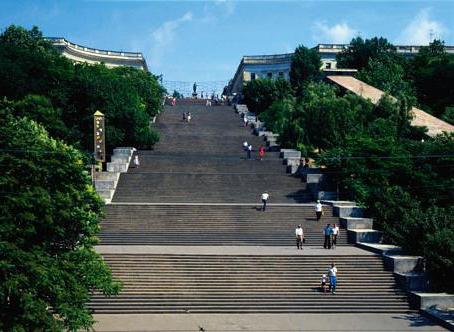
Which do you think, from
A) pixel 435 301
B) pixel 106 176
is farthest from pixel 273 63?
pixel 435 301

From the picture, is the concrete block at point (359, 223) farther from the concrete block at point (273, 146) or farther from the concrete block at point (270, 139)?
the concrete block at point (270, 139)

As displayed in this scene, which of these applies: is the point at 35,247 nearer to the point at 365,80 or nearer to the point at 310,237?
the point at 310,237

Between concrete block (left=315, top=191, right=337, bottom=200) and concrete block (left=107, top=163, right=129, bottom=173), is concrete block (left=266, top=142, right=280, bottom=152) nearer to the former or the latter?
concrete block (left=107, top=163, right=129, bottom=173)

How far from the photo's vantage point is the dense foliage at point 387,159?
36.0 m

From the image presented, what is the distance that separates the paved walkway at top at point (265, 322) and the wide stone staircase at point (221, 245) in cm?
86

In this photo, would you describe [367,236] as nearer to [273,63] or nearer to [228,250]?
[228,250]

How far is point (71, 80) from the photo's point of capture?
6006 centimetres

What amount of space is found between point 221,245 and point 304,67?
56.4 m

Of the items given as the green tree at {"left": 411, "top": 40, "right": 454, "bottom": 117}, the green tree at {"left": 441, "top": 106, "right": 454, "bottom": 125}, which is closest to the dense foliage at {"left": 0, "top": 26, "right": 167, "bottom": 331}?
the green tree at {"left": 441, "top": 106, "right": 454, "bottom": 125}

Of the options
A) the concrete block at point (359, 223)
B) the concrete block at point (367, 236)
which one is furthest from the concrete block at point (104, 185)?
the concrete block at point (367, 236)

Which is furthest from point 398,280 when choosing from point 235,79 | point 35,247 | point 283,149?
point 235,79

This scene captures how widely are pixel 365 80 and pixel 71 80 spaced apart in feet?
115

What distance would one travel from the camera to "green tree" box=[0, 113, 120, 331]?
22.7 metres

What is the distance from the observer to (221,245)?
41.2 meters
